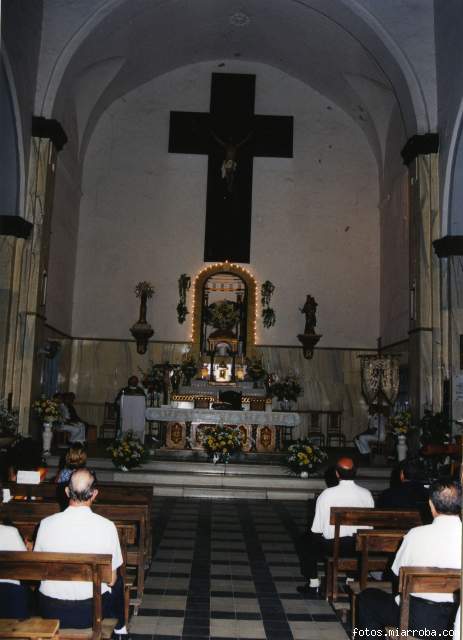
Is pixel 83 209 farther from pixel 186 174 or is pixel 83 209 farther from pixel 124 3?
pixel 124 3

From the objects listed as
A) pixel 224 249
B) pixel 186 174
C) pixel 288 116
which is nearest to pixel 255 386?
pixel 224 249

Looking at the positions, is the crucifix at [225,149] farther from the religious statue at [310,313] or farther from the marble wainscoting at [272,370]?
the marble wainscoting at [272,370]

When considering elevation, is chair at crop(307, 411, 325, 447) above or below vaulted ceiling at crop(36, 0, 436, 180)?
below

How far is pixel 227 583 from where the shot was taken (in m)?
6.10

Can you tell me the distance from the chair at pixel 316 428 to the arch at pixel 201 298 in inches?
94.1

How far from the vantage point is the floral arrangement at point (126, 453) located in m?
11.5

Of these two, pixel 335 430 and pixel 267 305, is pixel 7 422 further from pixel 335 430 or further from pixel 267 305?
Result: pixel 335 430

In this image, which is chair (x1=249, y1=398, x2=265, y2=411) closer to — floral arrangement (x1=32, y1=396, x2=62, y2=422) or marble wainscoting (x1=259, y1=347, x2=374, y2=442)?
marble wainscoting (x1=259, y1=347, x2=374, y2=442)

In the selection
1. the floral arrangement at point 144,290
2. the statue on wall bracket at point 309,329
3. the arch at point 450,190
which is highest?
the arch at point 450,190

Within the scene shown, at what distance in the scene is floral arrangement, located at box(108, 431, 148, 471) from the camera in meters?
11.5

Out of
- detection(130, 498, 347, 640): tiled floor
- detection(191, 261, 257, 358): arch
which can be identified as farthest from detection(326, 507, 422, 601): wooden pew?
detection(191, 261, 257, 358): arch

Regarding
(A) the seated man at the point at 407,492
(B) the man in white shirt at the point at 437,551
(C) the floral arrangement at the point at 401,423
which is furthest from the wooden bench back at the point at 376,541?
(C) the floral arrangement at the point at 401,423

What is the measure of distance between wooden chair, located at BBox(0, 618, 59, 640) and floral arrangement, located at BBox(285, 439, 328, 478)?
891cm

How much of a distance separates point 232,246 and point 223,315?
82.4 inches
